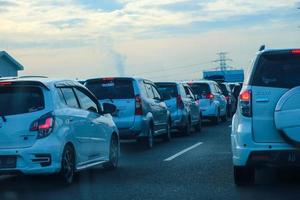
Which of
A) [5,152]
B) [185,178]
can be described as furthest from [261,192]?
[5,152]

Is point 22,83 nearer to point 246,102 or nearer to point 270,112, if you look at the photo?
point 246,102

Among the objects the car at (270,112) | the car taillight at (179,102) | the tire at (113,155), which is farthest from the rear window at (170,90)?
the car at (270,112)

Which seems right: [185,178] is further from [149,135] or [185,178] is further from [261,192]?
[149,135]

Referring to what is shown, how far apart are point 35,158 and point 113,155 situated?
9.66 ft

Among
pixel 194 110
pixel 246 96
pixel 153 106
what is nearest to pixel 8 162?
pixel 246 96

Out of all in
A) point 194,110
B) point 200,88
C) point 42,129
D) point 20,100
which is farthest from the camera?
point 200,88

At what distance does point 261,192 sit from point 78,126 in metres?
3.05

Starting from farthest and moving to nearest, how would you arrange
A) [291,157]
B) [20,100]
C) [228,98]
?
[228,98] → [20,100] → [291,157]

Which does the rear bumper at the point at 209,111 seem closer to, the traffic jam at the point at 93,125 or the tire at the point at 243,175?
the traffic jam at the point at 93,125

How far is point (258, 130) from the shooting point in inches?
332

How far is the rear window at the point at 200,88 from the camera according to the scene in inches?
966

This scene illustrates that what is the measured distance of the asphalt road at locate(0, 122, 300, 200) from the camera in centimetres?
877

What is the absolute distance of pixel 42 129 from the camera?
924 cm

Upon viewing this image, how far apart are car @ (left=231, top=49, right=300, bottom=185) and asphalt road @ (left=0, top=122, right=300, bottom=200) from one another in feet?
1.86
